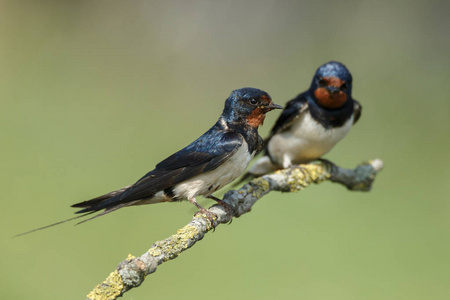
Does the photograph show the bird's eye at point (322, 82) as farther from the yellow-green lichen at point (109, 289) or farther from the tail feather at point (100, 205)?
the yellow-green lichen at point (109, 289)

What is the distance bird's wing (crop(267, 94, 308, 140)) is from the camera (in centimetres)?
342

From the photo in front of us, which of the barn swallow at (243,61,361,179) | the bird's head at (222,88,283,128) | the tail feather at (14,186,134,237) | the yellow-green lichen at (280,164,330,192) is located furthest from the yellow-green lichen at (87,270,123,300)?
the barn swallow at (243,61,361,179)

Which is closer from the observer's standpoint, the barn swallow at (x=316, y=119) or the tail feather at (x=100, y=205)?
the tail feather at (x=100, y=205)

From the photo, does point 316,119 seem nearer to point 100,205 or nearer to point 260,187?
point 260,187

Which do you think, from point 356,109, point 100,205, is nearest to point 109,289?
point 100,205

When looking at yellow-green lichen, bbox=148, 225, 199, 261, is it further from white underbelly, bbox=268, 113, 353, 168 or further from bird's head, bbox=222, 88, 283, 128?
white underbelly, bbox=268, 113, 353, 168

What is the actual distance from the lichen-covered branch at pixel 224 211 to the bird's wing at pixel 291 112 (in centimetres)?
30

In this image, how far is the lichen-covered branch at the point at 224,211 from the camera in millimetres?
1596

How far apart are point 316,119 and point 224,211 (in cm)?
128

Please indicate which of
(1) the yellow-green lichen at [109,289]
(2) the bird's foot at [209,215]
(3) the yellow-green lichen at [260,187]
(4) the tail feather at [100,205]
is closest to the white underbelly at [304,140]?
(3) the yellow-green lichen at [260,187]

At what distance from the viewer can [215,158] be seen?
215 cm

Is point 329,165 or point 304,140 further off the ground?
point 304,140

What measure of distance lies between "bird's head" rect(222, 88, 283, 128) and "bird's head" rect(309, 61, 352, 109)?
1053 millimetres

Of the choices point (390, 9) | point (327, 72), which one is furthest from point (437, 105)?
point (327, 72)
